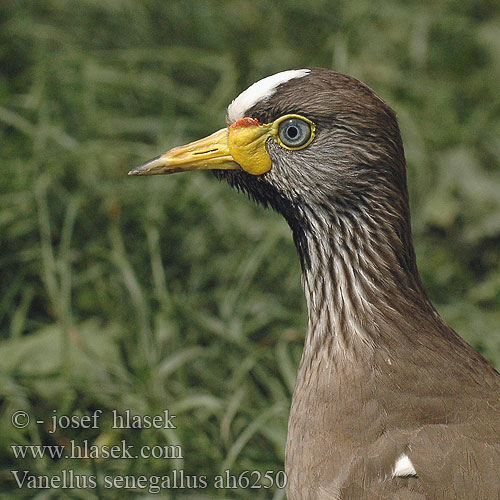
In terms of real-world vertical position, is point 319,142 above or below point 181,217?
above

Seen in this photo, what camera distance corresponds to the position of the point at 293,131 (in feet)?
7.64

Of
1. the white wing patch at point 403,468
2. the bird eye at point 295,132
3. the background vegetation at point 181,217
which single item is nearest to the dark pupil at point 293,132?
the bird eye at point 295,132

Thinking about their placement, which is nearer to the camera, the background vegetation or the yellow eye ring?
the yellow eye ring

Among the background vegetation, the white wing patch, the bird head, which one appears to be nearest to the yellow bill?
the bird head

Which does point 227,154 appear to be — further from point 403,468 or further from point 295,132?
point 403,468

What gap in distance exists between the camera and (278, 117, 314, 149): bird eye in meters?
2.31

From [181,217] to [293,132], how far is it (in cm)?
164

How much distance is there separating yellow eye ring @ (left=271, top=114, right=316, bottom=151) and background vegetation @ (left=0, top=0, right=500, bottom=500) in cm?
108

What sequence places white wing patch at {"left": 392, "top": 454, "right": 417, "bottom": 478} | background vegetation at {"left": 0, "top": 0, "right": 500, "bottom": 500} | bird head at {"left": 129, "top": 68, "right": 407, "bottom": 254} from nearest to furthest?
white wing patch at {"left": 392, "top": 454, "right": 417, "bottom": 478} → bird head at {"left": 129, "top": 68, "right": 407, "bottom": 254} → background vegetation at {"left": 0, "top": 0, "right": 500, "bottom": 500}

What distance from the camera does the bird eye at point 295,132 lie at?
231 cm

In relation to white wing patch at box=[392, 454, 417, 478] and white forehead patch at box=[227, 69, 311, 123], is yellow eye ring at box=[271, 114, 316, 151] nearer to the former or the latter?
white forehead patch at box=[227, 69, 311, 123]

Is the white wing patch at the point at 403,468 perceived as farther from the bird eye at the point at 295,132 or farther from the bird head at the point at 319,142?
the bird eye at the point at 295,132

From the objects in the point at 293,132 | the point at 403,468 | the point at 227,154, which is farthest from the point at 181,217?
the point at 403,468

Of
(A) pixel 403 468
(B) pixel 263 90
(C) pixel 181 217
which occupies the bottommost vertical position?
(A) pixel 403 468
